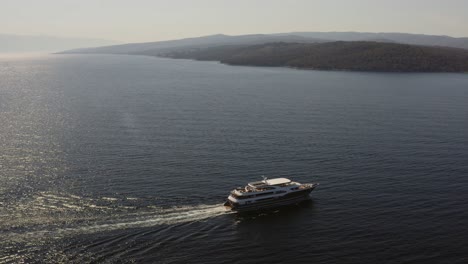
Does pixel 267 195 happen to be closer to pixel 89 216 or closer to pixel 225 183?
pixel 225 183

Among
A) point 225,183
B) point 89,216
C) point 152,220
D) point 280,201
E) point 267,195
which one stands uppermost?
point 225,183

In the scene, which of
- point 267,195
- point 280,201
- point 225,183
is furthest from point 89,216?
point 280,201

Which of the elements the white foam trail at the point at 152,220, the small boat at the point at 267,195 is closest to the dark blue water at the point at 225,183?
the white foam trail at the point at 152,220

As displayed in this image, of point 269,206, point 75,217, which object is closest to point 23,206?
point 75,217

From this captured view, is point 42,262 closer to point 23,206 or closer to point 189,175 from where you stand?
point 23,206

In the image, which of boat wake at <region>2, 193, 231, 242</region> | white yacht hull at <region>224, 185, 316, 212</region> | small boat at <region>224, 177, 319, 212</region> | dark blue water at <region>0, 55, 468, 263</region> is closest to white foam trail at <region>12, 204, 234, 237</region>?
boat wake at <region>2, 193, 231, 242</region>

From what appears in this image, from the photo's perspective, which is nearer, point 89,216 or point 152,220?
point 152,220
